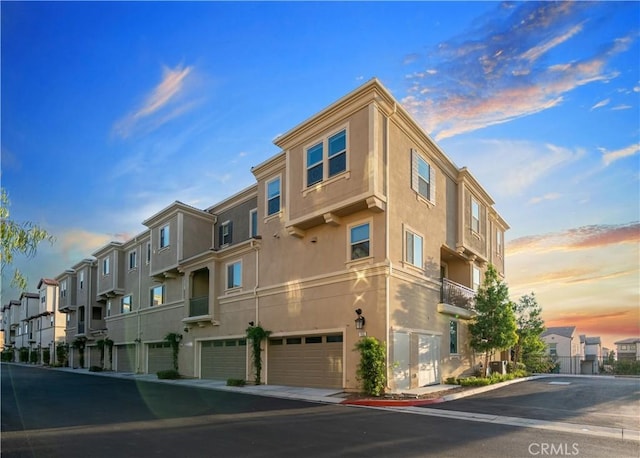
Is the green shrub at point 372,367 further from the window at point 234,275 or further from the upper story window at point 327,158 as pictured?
the window at point 234,275

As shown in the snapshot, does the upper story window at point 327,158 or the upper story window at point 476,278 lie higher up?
the upper story window at point 327,158

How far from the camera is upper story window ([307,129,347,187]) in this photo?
16859mm

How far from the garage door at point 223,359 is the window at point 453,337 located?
9379 mm

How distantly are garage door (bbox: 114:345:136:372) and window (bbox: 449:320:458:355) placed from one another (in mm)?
22912

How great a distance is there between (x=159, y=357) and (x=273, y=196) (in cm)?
1526

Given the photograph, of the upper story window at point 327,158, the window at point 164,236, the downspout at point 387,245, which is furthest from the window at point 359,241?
the window at point 164,236

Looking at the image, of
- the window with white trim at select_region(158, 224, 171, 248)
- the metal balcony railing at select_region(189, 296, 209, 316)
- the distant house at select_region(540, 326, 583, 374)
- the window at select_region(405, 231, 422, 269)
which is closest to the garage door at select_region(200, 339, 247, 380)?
the metal balcony railing at select_region(189, 296, 209, 316)

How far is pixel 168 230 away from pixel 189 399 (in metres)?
15.0

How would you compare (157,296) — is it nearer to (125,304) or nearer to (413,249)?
(125,304)

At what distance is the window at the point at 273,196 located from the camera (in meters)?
20.6

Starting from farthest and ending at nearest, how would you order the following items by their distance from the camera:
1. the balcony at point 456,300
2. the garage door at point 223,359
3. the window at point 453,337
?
the garage door at point 223,359
the window at point 453,337
the balcony at point 456,300

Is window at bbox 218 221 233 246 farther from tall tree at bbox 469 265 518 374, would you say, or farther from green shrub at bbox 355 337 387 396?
tall tree at bbox 469 265 518 374

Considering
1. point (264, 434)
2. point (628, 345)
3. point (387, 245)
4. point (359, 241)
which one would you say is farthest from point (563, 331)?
point (264, 434)

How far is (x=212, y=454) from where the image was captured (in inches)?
298
